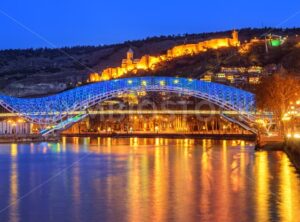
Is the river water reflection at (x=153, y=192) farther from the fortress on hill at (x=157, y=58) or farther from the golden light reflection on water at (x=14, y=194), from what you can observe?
the fortress on hill at (x=157, y=58)

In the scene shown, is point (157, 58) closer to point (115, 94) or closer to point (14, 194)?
point (115, 94)

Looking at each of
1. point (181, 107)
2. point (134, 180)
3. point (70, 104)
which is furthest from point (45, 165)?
point (181, 107)

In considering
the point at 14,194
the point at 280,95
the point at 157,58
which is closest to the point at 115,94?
the point at 280,95

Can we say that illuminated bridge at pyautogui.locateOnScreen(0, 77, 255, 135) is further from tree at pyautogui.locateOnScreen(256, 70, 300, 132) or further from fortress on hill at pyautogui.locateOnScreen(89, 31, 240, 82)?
fortress on hill at pyautogui.locateOnScreen(89, 31, 240, 82)

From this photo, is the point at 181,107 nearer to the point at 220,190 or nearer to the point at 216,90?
the point at 216,90

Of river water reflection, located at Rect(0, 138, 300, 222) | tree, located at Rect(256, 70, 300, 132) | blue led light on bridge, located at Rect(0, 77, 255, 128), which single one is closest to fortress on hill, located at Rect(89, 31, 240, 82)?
blue led light on bridge, located at Rect(0, 77, 255, 128)

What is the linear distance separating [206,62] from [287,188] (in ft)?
489

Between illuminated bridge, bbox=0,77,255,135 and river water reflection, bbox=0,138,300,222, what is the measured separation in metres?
44.7

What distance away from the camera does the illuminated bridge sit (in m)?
86.7

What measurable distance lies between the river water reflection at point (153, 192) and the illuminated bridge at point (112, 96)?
44736mm

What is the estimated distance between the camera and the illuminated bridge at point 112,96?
Answer: 8669 centimetres

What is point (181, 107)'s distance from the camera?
129250mm

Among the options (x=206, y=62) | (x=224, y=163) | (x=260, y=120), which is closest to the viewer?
(x=224, y=163)

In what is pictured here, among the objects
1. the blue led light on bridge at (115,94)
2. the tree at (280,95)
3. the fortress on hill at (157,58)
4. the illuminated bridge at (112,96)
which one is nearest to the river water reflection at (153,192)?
the tree at (280,95)
